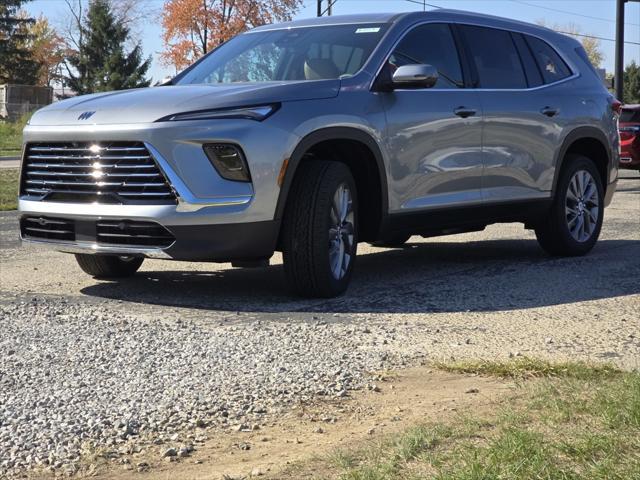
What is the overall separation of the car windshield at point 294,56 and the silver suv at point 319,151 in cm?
2

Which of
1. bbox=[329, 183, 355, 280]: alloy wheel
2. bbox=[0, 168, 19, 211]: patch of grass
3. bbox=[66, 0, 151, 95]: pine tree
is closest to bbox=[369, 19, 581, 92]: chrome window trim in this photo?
bbox=[329, 183, 355, 280]: alloy wheel

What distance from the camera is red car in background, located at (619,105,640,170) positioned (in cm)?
2139

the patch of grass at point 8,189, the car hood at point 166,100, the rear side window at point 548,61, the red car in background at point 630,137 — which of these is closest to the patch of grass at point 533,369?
the car hood at point 166,100

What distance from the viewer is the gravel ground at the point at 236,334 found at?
410 centimetres

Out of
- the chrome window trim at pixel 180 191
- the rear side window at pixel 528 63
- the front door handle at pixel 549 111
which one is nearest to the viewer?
the chrome window trim at pixel 180 191

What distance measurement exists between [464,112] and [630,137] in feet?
49.3

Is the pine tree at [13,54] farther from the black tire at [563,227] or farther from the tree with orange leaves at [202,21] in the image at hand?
the black tire at [563,227]

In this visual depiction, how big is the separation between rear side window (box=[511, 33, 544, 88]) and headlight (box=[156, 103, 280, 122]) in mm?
3053

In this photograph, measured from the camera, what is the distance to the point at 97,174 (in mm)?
6348

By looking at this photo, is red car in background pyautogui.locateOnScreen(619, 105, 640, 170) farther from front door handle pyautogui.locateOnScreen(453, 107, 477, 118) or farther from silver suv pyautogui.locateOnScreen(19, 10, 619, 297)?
front door handle pyautogui.locateOnScreen(453, 107, 477, 118)

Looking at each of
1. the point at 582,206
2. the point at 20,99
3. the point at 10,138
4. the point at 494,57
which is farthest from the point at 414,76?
the point at 20,99

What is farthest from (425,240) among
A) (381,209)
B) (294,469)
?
(294,469)

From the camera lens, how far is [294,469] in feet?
11.2

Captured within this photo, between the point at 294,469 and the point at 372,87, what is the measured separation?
396 cm
